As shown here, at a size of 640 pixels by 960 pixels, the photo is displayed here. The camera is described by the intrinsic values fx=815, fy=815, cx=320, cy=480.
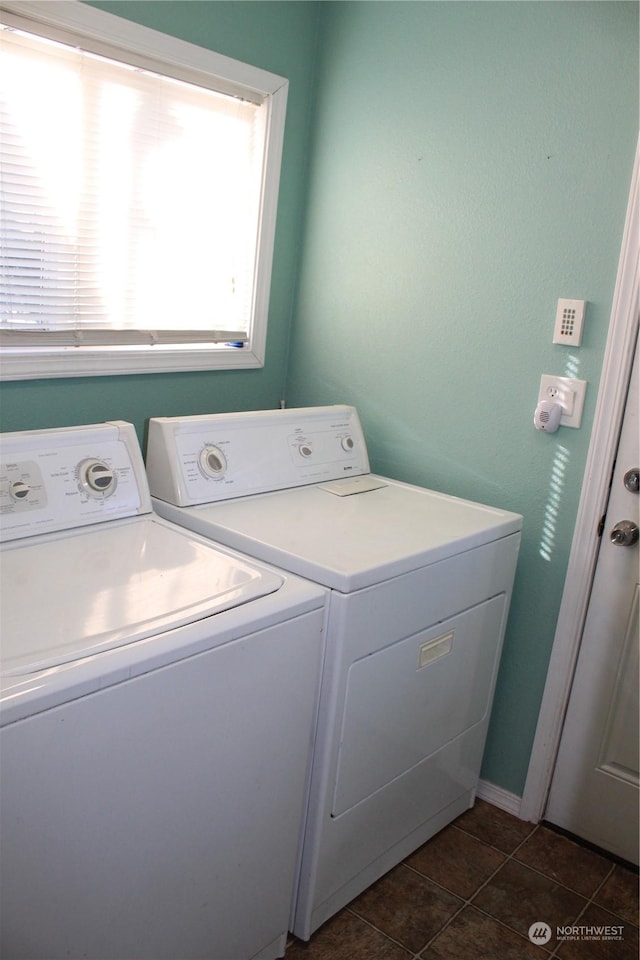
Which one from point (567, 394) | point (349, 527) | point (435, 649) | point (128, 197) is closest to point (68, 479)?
point (349, 527)

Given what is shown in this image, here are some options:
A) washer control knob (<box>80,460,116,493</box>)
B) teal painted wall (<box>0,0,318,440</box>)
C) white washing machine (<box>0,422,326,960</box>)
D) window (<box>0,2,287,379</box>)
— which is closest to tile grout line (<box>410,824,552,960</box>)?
white washing machine (<box>0,422,326,960</box>)

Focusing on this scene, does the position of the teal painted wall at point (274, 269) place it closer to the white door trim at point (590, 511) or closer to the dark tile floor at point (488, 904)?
the white door trim at point (590, 511)

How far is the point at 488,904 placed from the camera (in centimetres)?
202

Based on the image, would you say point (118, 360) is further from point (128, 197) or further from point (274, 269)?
point (274, 269)

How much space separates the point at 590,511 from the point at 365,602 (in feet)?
2.51

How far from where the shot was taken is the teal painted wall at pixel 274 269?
211 centimetres

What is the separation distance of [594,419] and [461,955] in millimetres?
1320

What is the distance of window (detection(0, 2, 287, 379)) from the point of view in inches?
77.6

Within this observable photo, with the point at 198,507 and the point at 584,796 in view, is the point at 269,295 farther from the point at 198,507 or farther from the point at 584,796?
the point at 584,796

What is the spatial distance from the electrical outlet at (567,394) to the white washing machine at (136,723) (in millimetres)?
911

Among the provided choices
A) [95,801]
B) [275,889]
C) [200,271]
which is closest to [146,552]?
[95,801]

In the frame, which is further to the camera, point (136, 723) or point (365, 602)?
point (365, 602)

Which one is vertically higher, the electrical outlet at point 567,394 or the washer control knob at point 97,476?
the electrical outlet at point 567,394

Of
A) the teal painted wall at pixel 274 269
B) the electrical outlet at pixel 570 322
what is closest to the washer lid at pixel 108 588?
the teal painted wall at pixel 274 269
